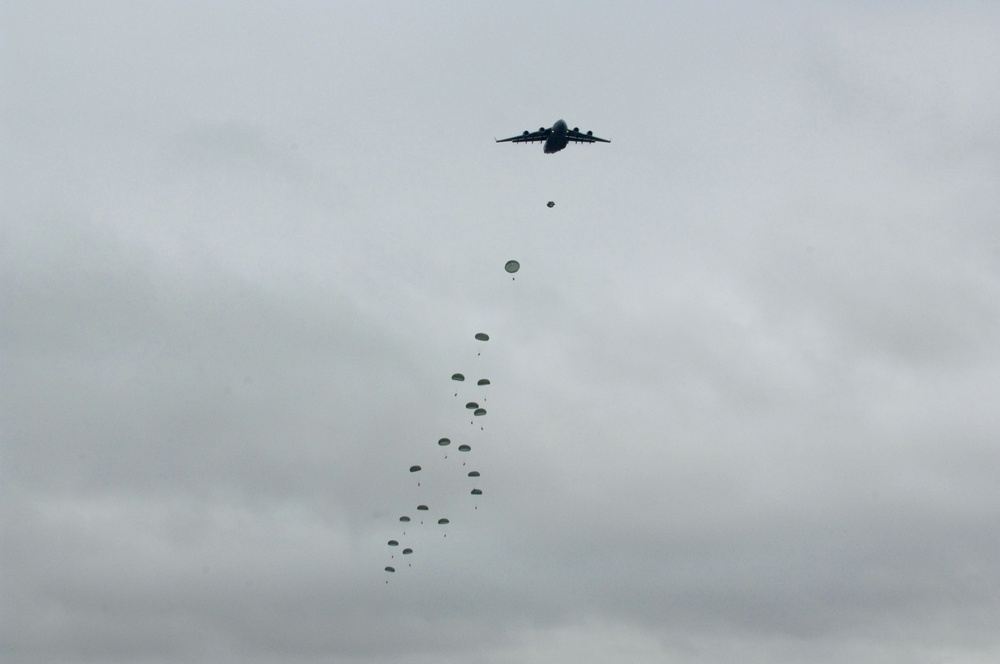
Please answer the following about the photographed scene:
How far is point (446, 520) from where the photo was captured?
302ft

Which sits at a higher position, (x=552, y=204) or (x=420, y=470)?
(x=552, y=204)

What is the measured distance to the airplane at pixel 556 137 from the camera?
107 metres

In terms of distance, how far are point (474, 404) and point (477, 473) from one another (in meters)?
12.9

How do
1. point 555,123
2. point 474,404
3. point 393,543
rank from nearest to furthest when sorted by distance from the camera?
1. point 474,404
2. point 393,543
3. point 555,123

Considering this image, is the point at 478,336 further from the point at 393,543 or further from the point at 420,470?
the point at 393,543

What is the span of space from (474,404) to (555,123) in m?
45.7

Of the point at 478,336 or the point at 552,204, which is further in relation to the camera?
the point at 552,204

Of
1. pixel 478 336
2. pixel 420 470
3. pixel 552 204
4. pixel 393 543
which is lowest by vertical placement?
pixel 393 543

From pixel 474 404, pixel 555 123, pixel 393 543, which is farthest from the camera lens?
pixel 555 123

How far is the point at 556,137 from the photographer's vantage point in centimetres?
10781

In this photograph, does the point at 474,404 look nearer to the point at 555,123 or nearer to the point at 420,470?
the point at 420,470

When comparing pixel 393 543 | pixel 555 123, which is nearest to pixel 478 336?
pixel 393 543

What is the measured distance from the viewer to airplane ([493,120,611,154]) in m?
107

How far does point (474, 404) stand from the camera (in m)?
84.3
